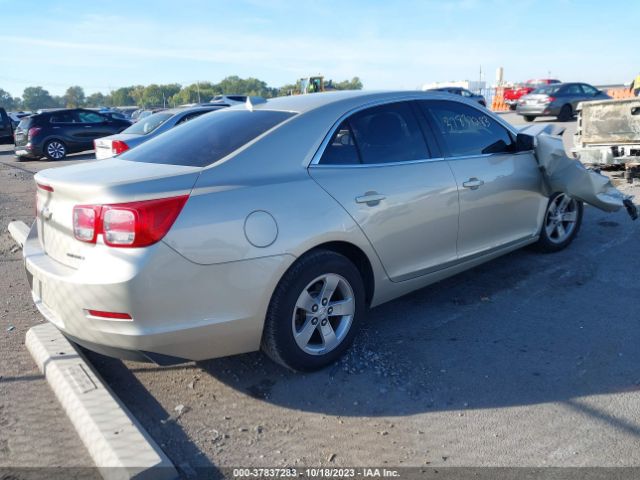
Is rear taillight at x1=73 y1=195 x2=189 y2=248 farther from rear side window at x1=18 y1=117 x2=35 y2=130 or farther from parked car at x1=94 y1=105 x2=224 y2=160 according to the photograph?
rear side window at x1=18 y1=117 x2=35 y2=130

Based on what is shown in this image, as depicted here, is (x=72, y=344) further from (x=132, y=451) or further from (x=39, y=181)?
(x=132, y=451)

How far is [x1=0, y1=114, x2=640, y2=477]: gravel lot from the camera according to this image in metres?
2.60

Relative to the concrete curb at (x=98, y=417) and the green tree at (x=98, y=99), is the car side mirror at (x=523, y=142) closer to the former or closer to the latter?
the concrete curb at (x=98, y=417)

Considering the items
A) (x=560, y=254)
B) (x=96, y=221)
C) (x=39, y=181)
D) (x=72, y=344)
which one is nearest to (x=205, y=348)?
(x=96, y=221)

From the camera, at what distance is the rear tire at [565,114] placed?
70.1 ft

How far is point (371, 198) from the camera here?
11.0 feet

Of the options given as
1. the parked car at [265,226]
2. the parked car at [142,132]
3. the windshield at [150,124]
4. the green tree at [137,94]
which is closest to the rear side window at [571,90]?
the parked car at [142,132]

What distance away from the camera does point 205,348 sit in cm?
284

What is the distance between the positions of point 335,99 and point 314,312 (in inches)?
57.8

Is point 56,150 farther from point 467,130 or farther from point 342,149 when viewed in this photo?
point 342,149

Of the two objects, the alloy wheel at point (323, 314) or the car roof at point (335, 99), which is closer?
the alloy wheel at point (323, 314)

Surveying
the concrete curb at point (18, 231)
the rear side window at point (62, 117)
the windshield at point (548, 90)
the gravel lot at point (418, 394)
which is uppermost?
the windshield at point (548, 90)

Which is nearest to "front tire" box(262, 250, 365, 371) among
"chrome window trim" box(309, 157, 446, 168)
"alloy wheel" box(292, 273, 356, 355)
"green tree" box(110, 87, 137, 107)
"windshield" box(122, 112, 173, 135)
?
"alloy wheel" box(292, 273, 356, 355)

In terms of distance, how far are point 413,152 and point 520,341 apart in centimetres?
151
